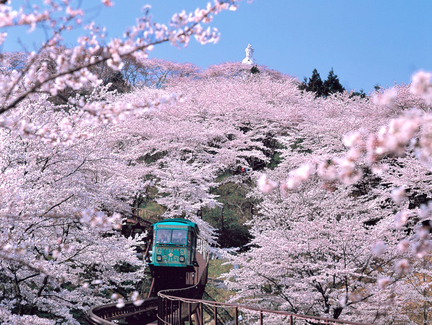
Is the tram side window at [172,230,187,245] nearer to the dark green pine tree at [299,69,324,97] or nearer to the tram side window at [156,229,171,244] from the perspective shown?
the tram side window at [156,229,171,244]

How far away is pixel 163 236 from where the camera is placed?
14594mm

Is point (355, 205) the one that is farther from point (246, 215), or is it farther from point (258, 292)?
point (246, 215)

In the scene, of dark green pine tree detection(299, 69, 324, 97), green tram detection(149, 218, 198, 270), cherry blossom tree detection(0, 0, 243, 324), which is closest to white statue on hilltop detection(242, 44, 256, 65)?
dark green pine tree detection(299, 69, 324, 97)

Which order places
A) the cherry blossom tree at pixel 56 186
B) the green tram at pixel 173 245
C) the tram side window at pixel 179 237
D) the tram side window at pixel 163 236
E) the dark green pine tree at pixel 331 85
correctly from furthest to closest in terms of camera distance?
1. the dark green pine tree at pixel 331 85
2. the tram side window at pixel 163 236
3. the tram side window at pixel 179 237
4. the green tram at pixel 173 245
5. the cherry blossom tree at pixel 56 186

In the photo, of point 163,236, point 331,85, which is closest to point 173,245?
point 163,236

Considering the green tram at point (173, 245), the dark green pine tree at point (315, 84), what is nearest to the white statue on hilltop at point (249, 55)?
the dark green pine tree at point (315, 84)

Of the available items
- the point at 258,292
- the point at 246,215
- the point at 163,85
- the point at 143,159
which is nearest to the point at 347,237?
the point at 258,292

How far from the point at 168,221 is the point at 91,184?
5.19 m

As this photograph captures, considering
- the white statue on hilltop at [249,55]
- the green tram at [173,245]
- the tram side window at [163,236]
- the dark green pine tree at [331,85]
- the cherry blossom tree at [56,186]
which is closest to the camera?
the cherry blossom tree at [56,186]

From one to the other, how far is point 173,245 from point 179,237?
403 millimetres

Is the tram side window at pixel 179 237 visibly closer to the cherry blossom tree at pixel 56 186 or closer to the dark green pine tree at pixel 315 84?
the cherry blossom tree at pixel 56 186

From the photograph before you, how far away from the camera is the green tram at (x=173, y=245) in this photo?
562 inches

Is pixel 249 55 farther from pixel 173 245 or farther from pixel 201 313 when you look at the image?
pixel 201 313

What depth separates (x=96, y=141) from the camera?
10547 mm
